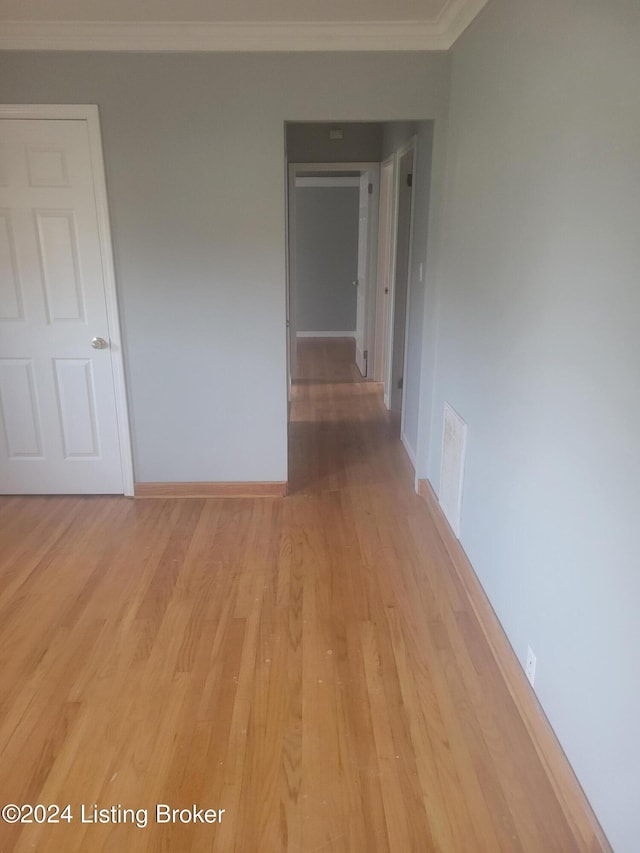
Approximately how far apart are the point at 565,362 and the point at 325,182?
7054 millimetres

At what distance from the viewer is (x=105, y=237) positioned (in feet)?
10.7

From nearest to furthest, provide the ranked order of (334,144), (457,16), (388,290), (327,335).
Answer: (457,16) → (388,290) → (334,144) → (327,335)

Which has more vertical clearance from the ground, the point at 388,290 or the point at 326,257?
the point at 326,257

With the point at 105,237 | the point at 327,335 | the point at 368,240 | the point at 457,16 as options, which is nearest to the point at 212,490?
the point at 105,237

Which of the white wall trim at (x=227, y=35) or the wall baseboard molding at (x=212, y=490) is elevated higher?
the white wall trim at (x=227, y=35)

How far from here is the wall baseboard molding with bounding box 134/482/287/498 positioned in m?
3.67

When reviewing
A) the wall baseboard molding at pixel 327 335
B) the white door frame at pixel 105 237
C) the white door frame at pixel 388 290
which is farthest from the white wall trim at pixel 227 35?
the wall baseboard molding at pixel 327 335

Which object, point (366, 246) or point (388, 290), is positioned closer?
point (388, 290)

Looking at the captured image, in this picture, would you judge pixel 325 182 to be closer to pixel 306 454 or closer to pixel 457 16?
pixel 306 454

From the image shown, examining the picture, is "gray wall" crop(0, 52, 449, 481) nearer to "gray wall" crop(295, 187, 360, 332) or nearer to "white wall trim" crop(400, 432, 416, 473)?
"white wall trim" crop(400, 432, 416, 473)

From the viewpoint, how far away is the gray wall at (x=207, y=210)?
9.99 ft

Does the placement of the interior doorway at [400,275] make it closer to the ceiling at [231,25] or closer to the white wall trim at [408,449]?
the white wall trim at [408,449]

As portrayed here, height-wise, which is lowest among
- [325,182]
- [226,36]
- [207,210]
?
[207,210]

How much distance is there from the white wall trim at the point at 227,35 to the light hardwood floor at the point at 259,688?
239 centimetres
